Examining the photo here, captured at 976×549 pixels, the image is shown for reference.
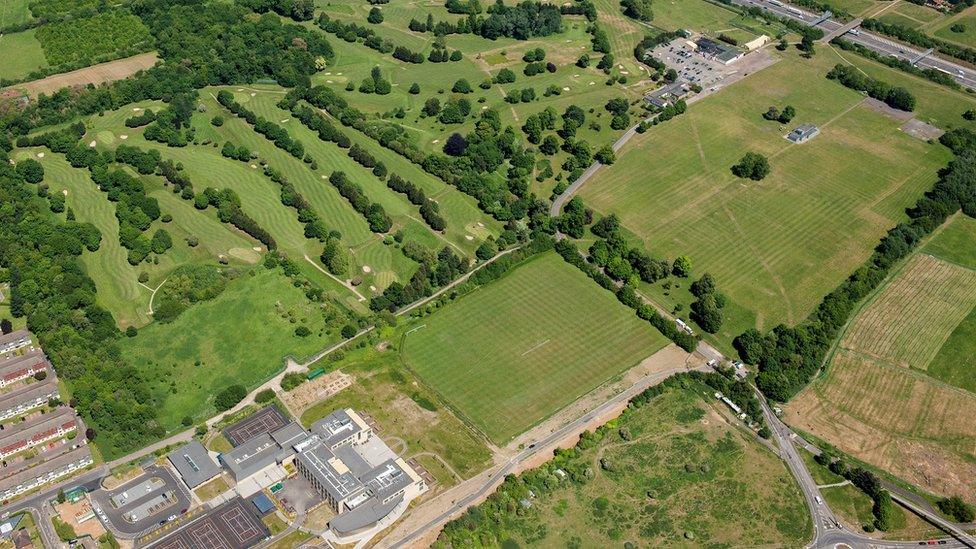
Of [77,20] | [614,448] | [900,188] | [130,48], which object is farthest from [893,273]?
[77,20]

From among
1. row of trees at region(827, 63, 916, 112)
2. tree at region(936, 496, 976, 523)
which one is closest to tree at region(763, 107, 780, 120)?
row of trees at region(827, 63, 916, 112)

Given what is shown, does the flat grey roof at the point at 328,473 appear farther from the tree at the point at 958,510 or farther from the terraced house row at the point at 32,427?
the tree at the point at 958,510

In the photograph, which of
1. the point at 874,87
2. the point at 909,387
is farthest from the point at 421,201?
the point at 874,87

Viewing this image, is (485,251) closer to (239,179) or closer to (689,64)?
(239,179)

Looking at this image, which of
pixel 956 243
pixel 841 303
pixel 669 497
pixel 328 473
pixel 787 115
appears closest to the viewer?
pixel 328 473

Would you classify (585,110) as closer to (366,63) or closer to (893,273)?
(366,63)

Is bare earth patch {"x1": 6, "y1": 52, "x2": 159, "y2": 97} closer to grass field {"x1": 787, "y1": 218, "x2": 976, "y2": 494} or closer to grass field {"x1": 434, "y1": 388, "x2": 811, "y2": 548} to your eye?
grass field {"x1": 434, "y1": 388, "x2": 811, "y2": 548}

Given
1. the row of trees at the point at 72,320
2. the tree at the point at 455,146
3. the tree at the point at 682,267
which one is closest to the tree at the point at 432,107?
the tree at the point at 455,146
